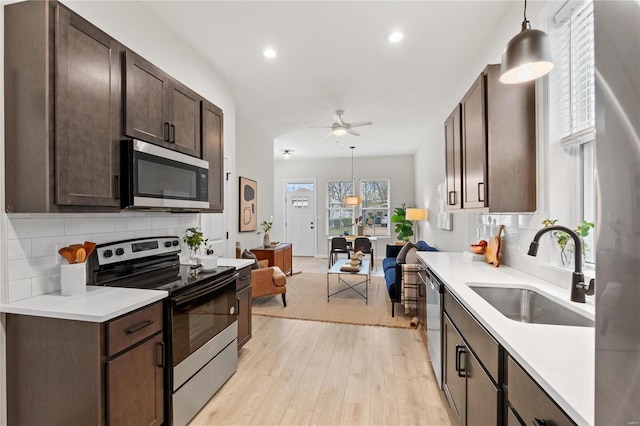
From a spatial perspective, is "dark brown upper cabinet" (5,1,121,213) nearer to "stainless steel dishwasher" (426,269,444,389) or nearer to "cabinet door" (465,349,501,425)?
"cabinet door" (465,349,501,425)

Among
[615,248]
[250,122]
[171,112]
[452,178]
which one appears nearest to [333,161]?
[250,122]

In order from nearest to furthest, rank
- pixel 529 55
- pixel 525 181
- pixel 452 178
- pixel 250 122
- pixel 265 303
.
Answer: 1. pixel 529 55
2. pixel 525 181
3. pixel 452 178
4. pixel 265 303
5. pixel 250 122

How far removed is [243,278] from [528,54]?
249 cm

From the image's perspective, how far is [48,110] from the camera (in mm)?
1390

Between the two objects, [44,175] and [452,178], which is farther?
[452,178]

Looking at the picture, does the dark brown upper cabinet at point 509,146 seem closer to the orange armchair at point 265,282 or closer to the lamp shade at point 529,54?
the lamp shade at point 529,54

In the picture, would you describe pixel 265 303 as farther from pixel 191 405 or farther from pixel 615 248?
pixel 615 248

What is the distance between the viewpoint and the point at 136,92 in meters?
1.89

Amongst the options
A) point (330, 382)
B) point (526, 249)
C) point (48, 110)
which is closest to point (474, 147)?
point (526, 249)

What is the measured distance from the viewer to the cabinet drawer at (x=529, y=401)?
0.78 meters

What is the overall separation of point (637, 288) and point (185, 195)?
2342mm

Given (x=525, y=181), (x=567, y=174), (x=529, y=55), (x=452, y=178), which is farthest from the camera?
(x=452, y=178)

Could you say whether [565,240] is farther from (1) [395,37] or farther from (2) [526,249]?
(1) [395,37]

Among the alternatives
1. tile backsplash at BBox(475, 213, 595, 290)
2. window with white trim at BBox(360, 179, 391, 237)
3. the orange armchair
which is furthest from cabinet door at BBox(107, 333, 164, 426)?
window with white trim at BBox(360, 179, 391, 237)
